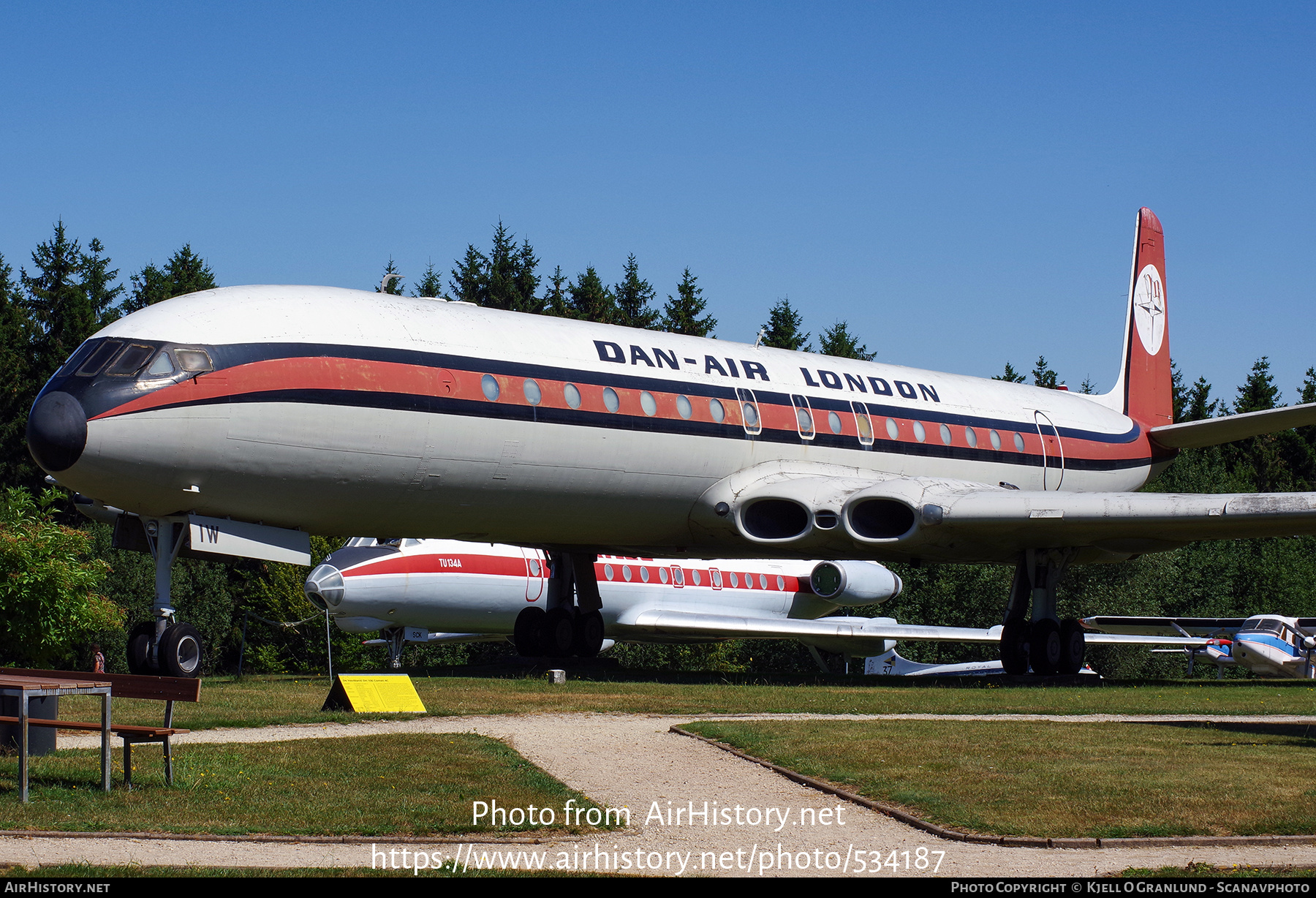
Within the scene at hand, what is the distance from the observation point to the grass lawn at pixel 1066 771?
745 centimetres

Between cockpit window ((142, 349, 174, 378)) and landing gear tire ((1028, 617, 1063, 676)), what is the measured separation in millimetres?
11846

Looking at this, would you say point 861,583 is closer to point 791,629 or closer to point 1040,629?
point 791,629

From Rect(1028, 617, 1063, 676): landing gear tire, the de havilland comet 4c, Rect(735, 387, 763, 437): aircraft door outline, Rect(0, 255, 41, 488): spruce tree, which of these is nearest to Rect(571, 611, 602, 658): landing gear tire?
the de havilland comet 4c

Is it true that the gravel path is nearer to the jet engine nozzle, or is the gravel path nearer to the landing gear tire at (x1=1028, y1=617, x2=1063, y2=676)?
the landing gear tire at (x1=1028, y1=617, x2=1063, y2=676)

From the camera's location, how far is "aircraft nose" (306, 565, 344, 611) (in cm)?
2716

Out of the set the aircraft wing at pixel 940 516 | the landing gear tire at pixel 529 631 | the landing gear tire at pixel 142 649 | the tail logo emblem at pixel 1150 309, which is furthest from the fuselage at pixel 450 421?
the tail logo emblem at pixel 1150 309

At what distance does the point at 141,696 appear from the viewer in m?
9.05

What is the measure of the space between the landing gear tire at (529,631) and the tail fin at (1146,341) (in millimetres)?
11360

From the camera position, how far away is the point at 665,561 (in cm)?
3450

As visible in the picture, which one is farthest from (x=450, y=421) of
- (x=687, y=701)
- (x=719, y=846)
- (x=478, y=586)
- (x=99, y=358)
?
(x=478, y=586)

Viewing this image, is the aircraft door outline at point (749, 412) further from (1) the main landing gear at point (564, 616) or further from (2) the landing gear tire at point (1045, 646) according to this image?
(2) the landing gear tire at point (1045, 646)

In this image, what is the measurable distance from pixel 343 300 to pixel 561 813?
7.88 meters
